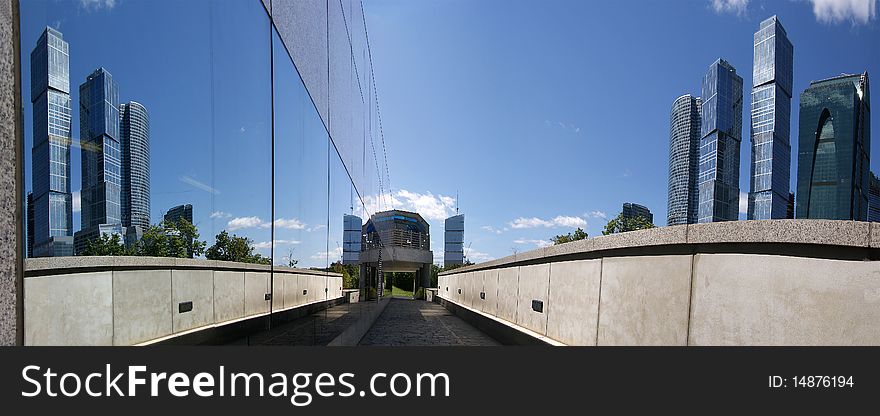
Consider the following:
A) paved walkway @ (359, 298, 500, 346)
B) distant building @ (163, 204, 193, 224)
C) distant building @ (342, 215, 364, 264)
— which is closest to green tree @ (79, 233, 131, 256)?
distant building @ (163, 204, 193, 224)

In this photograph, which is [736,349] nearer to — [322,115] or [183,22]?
[183,22]

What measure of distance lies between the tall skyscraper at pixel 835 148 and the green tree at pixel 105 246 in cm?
487

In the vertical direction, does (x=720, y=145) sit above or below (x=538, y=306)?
above

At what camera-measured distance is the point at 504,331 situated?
9.20 metres

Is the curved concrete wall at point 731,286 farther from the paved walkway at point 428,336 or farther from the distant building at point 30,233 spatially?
the paved walkway at point 428,336

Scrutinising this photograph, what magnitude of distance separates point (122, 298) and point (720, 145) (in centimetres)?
541

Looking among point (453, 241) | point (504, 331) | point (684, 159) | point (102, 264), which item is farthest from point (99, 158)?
point (453, 241)

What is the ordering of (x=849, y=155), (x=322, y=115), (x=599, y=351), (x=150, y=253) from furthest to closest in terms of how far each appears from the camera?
1. (x=322, y=115)
2. (x=849, y=155)
3. (x=599, y=351)
4. (x=150, y=253)

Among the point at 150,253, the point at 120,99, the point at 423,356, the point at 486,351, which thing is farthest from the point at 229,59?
the point at 486,351

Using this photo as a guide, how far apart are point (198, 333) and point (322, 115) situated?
513 cm

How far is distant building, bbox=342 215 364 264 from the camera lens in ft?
36.5

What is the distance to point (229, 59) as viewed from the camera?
3.72 meters

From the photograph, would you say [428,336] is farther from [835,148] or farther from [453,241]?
[453,241]

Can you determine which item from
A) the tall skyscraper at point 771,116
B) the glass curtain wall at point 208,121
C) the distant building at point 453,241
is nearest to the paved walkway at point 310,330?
the glass curtain wall at point 208,121
